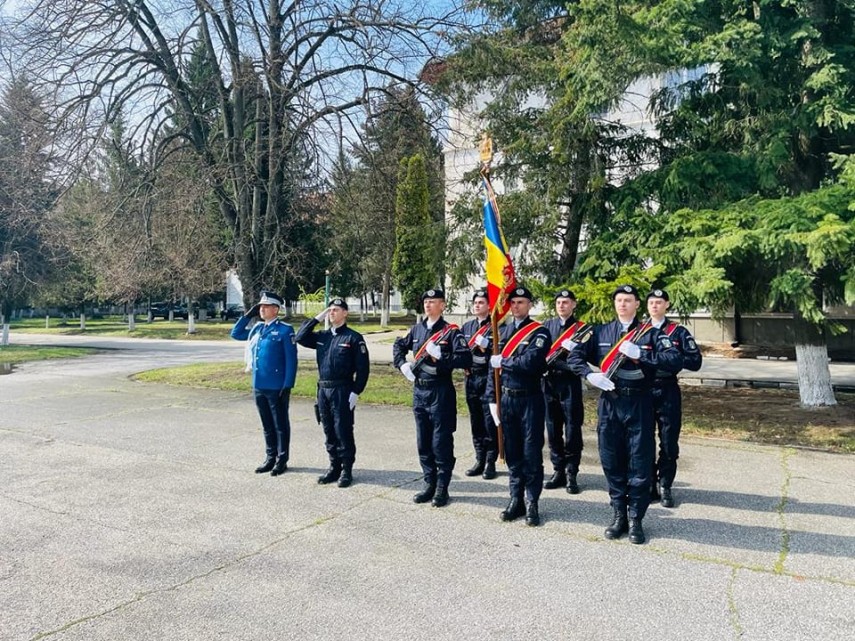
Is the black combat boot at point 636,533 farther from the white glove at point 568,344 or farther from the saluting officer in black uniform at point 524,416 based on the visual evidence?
the white glove at point 568,344

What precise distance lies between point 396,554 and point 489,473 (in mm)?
2154

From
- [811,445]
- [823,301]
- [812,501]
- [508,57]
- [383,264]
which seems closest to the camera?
[812,501]

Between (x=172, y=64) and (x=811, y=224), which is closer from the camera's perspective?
(x=811, y=224)

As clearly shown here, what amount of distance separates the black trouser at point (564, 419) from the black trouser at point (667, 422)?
28.2 inches

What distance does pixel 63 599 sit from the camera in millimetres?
3662

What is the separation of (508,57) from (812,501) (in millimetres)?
7777

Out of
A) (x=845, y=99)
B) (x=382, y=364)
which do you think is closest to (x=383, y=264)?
(x=382, y=364)

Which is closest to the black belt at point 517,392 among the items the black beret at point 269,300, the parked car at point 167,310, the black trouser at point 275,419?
the black trouser at point 275,419

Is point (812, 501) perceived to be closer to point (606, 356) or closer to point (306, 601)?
point (606, 356)

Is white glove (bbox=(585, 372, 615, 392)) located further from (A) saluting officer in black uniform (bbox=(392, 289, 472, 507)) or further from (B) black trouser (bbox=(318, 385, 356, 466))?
(B) black trouser (bbox=(318, 385, 356, 466))

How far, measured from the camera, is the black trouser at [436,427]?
5418 mm

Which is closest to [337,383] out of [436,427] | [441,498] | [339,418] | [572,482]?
[339,418]

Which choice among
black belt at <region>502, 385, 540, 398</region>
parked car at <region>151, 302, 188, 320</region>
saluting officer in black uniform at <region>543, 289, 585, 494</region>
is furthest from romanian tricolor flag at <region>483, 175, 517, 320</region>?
parked car at <region>151, 302, 188, 320</region>

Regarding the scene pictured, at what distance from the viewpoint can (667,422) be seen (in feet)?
18.2
